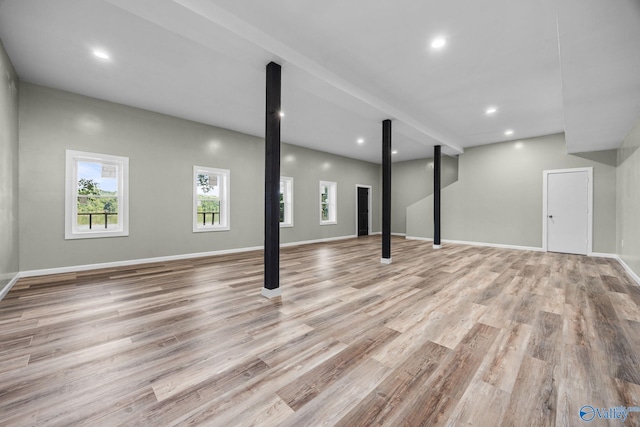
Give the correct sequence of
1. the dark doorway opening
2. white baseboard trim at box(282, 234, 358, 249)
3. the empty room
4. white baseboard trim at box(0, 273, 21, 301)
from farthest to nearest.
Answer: the dark doorway opening
white baseboard trim at box(282, 234, 358, 249)
white baseboard trim at box(0, 273, 21, 301)
the empty room

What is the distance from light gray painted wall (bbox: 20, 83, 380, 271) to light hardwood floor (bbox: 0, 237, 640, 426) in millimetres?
928

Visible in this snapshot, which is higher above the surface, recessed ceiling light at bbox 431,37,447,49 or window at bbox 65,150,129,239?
recessed ceiling light at bbox 431,37,447,49

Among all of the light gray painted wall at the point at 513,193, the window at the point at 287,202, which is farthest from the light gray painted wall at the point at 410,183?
the window at the point at 287,202

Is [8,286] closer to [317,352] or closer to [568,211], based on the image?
[317,352]

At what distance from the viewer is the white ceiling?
2504 millimetres

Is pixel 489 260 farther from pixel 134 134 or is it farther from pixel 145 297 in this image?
pixel 134 134

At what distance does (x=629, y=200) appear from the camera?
15.1 feet

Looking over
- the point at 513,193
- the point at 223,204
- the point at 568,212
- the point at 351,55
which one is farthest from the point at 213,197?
the point at 568,212

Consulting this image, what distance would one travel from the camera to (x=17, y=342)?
2137 millimetres

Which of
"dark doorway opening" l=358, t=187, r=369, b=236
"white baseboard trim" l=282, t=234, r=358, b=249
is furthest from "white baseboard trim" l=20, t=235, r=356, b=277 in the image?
"dark doorway opening" l=358, t=187, r=369, b=236

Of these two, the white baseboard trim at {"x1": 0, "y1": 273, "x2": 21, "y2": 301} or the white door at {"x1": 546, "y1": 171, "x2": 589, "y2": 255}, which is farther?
the white door at {"x1": 546, "y1": 171, "x2": 589, "y2": 255}

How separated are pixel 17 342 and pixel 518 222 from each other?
381 inches

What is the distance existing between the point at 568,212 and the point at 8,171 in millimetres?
11077

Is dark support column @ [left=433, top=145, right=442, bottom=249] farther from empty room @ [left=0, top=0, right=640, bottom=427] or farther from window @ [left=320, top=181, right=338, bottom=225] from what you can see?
window @ [left=320, top=181, right=338, bottom=225]
